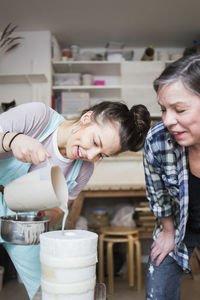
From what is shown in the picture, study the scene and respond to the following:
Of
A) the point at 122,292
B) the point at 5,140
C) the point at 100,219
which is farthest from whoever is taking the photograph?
the point at 100,219

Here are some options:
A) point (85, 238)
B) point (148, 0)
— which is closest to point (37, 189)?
point (85, 238)

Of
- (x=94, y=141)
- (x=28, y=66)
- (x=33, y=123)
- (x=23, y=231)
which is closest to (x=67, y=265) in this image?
(x=23, y=231)

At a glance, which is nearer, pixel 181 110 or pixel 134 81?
pixel 181 110

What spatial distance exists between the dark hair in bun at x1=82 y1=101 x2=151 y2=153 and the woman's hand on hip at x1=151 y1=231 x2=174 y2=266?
1.24 ft

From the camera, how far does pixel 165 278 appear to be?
1.30 meters

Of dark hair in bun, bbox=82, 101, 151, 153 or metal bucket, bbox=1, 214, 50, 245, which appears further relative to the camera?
dark hair in bun, bbox=82, 101, 151, 153

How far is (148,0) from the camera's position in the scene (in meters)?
3.20

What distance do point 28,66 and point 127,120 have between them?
2893 millimetres

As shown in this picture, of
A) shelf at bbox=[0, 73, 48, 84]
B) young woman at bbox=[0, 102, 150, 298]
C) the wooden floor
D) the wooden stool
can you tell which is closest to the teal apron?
young woman at bbox=[0, 102, 150, 298]

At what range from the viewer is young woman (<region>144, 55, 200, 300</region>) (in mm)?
999

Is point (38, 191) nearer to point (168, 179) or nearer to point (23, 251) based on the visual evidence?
point (23, 251)

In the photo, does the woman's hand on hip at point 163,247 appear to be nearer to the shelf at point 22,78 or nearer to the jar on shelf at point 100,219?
the jar on shelf at point 100,219

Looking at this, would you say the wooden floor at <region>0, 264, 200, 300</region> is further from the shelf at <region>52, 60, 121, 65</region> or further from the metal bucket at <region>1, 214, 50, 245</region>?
the shelf at <region>52, 60, 121, 65</region>

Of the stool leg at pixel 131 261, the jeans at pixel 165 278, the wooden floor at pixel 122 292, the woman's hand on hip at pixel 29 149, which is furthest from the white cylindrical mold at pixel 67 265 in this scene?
the stool leg at pixel 131 261
